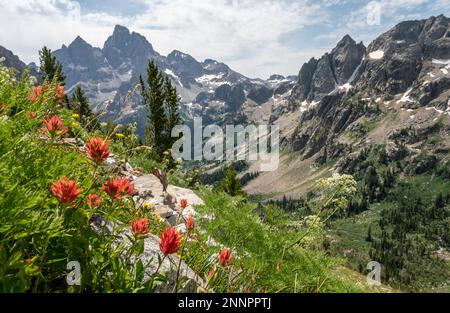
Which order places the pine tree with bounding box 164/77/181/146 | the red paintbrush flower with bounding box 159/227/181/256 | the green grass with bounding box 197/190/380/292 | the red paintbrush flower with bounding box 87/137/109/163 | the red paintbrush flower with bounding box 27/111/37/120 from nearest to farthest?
the red paintbrush flower with bounding box 159/227/181/256
the red paintbrush flower with bounding box 87/137/109/163
the red paintbrush flower with bounding box 27/111/37/120
the green grass with bounding box 197/190/380/292
the pine tree with bounding box 164/77/181/146

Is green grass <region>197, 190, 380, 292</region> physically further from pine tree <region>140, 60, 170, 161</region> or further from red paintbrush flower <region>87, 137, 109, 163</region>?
pine tree <region>140, 60, 170, 161</region>

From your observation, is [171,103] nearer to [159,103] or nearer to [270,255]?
[159,103]

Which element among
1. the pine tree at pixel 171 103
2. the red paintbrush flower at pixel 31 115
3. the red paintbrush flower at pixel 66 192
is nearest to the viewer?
the red paintbrush flower at pixel 66 192

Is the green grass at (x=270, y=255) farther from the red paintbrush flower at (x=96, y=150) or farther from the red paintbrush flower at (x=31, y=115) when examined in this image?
the red paintbrush flower at (x=31, y=115)

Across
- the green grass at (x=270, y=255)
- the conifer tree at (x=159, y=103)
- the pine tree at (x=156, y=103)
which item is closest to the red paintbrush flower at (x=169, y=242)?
the green grass at (x=270, y=255)

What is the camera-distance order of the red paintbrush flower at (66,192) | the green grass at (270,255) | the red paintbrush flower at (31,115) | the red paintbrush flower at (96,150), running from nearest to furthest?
1. the red paintbrush flower at (66,192)
2. the red paintbrush flower at (96,150)
3. the red paintbrush flower at (31,115)
4. the green grass at (270,255)

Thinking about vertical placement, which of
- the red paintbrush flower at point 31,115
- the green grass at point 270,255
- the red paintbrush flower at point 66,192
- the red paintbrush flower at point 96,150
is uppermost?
the red paintbrush flower at point 31,115

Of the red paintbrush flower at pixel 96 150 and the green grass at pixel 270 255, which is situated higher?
the red paintbrush flower at pixel 96 150

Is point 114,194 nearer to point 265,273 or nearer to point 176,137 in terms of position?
point 265,273

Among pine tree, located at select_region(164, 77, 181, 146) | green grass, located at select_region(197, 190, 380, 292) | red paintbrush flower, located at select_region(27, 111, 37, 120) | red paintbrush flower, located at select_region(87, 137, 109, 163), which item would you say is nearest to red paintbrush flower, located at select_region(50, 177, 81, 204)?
red paintbrush flower, located at select_region(87, 137, 109, 163)

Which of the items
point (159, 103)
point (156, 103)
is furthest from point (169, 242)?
point (159, 103)

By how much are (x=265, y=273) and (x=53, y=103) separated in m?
4.56

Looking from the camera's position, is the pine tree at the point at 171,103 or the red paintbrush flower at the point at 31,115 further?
the pine tree at the point at 171,103

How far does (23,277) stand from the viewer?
2865 millimetres
